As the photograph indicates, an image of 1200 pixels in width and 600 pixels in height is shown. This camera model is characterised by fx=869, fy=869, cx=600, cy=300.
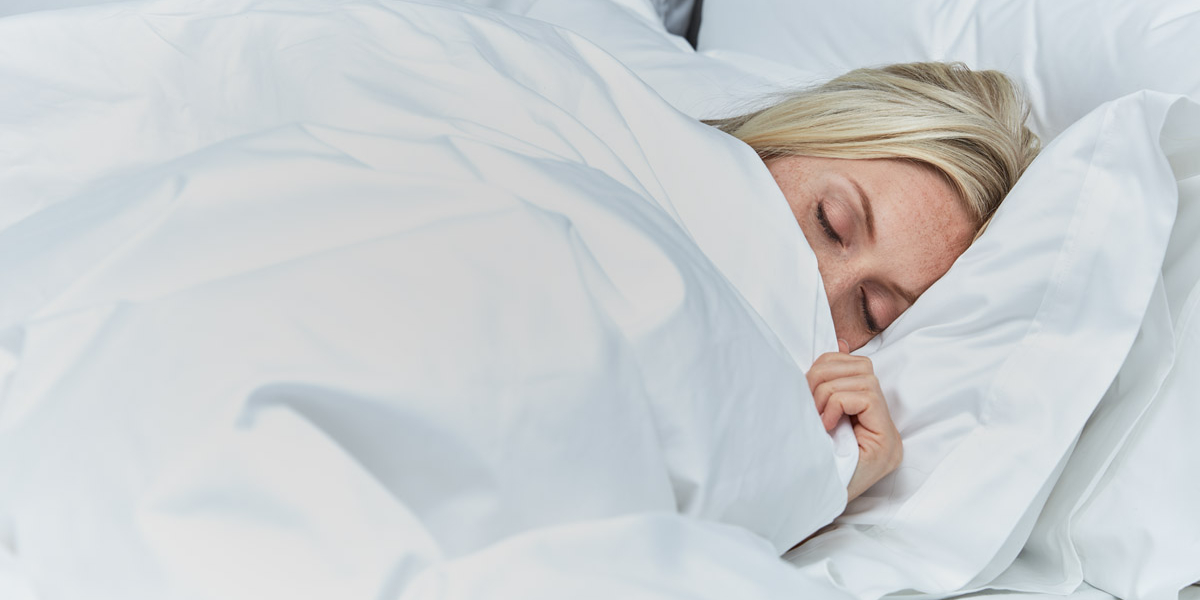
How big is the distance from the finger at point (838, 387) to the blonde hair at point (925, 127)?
0.92ft

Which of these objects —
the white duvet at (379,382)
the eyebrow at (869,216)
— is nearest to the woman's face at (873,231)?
the eyebrow at (869,216)

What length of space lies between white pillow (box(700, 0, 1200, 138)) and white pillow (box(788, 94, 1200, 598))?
0.66 feet

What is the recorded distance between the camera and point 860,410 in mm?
705

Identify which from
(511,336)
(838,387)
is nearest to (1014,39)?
(838,387)

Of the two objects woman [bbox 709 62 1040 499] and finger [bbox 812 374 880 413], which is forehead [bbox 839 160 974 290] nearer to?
woman [bbox 709 62 1040 499]

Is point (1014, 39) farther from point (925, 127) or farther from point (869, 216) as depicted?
point (869, 216)

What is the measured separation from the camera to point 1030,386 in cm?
74

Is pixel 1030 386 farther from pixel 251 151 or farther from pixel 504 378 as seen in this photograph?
pixel 251 151

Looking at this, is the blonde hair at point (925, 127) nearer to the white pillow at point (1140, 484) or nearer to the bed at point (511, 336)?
the bed at point (511, 336)

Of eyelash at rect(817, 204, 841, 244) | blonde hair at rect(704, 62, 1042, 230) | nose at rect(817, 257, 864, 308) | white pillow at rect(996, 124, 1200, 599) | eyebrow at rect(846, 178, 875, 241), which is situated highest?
blonde hair at rect(704, 62, 1042, 230)

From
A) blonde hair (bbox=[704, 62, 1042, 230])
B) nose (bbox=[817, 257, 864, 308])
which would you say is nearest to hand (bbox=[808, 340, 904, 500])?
nose (bbox=[817, 257, 864, 308])

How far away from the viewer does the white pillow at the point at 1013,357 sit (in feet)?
2.32

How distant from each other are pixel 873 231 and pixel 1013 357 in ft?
0.57

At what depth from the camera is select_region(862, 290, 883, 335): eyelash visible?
884 millimetres
